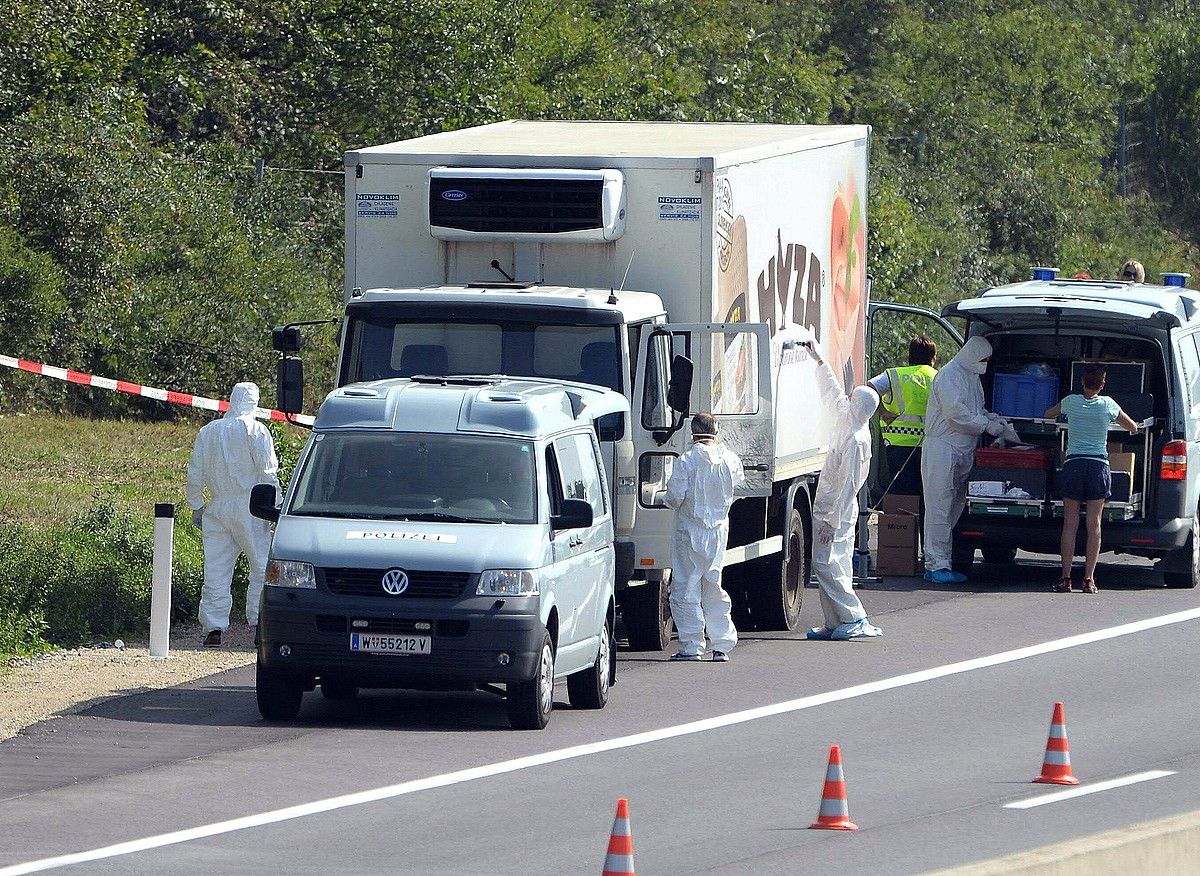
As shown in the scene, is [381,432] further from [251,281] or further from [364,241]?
[251,281]

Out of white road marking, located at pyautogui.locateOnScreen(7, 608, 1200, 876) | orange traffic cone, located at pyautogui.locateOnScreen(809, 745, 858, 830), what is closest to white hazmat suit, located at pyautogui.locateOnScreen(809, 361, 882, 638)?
white road marking, located at pyautogui.locateOnScreen(7, 608, 1200, 876)

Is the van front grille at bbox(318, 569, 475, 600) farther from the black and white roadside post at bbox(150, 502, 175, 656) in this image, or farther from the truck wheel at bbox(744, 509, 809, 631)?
the truck wheel at bbox(744, 509, 809, 631)

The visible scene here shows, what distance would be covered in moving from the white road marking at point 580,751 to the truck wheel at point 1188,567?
1.43m

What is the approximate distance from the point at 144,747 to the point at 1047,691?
5.64 meters

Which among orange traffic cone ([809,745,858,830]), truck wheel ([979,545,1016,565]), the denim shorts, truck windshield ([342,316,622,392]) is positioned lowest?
orange traffic cone ([809,745,858,830])

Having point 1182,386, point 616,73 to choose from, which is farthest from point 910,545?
point 616,73

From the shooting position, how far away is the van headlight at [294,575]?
1263 centimetres

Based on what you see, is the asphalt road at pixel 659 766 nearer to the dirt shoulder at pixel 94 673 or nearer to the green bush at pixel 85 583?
the dirt shoulder at pixel 94 673

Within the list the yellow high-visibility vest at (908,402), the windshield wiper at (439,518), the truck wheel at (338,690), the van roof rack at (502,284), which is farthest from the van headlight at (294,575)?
the yellow high-visibility vest at (908,402)

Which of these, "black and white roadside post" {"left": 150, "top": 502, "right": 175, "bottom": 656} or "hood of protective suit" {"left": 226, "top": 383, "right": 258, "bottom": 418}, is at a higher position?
"hood of protective suit" {"left": 226, "top": 383, "right": 258, "bottom": 418}

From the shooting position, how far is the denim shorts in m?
18.7

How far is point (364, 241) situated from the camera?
53.4 ft

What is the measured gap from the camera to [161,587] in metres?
15.3

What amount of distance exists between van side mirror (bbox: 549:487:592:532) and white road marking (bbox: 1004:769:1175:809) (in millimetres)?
3192
